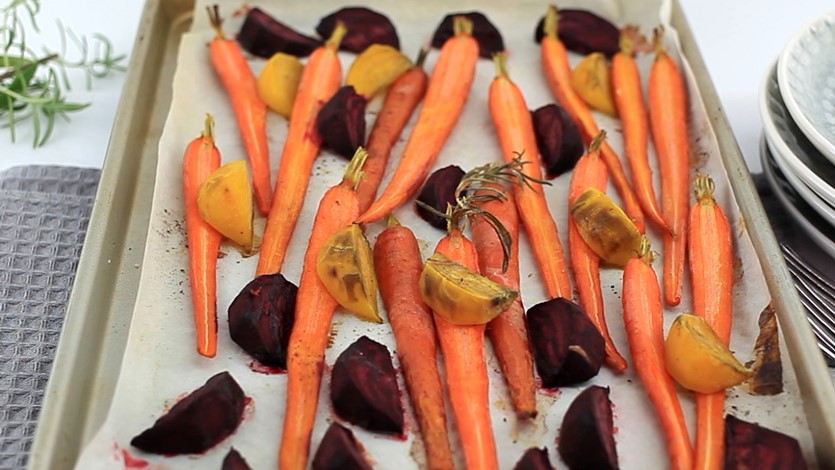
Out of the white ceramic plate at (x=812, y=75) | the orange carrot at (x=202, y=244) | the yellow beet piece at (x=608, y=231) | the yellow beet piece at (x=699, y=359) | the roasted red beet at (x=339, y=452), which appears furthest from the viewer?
the white ceramic plate at (x=812, y=75)

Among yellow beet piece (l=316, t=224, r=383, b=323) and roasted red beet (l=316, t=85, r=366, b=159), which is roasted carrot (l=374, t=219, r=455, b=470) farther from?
roasted red beet (l=316, t=85, r=366, b=159)

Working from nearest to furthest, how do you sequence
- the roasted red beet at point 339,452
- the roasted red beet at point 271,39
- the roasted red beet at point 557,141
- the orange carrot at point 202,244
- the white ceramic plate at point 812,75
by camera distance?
1. the roasted red beet at point 339,452
2. the orange carrot at point 202,244
3. the white ceramic plate at point 812,75
4. the roasted red beet at point 557,141
5. the roasted red beet at point 271,39

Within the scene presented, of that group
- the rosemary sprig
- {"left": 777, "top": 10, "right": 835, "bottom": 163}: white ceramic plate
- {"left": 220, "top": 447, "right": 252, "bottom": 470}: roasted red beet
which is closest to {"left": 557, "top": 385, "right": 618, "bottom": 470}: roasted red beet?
{"left": 220, "top": 447, "right": 252, "bottom": 470}: roasted red beet

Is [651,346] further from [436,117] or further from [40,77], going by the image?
[40,77]

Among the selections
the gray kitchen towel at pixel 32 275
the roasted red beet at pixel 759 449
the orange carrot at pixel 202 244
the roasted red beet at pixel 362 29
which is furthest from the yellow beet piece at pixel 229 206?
the roasted red beet at pixel 759 449

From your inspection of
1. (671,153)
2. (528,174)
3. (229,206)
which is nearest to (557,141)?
(528,174)

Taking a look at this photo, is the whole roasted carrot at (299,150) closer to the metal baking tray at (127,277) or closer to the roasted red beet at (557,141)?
the metal baking tray at (127,277)
